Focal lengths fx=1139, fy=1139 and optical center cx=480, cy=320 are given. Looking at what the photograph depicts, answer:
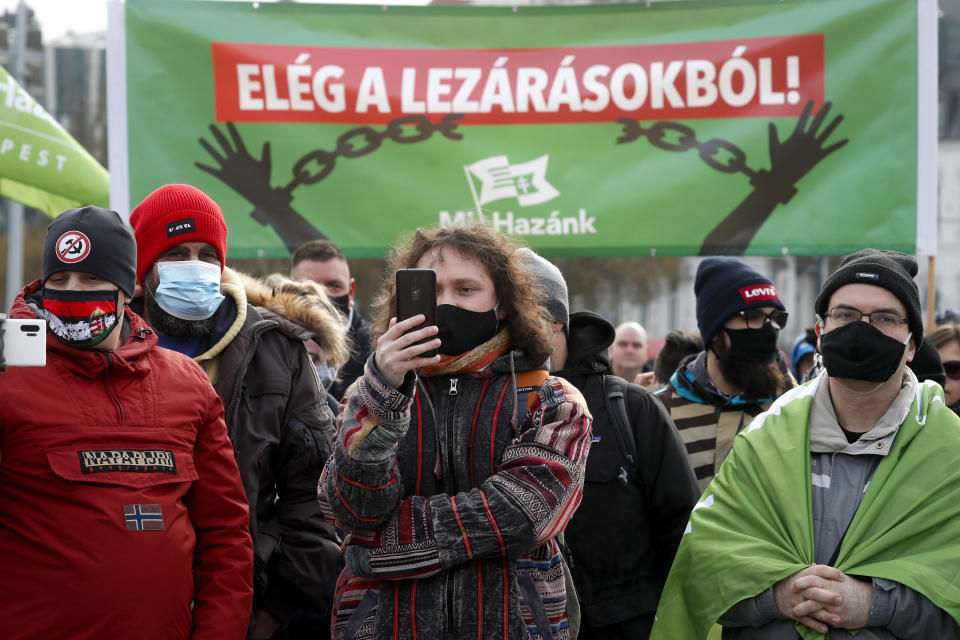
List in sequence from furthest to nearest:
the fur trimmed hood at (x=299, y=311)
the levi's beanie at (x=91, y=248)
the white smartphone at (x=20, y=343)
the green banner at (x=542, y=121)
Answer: the green banner at (x=542, y=121) < the fur trimmed hood at (x=299, y=311) < the levi's beanie at (x=91, y=248) < the white smartphone at (x=20, y=343)

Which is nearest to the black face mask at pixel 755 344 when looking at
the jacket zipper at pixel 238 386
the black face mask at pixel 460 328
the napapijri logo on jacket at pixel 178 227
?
the black face mask at pixel 460 328

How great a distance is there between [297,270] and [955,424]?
3.65m

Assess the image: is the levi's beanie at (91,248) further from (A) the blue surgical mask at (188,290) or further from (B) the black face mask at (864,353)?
(B) the black face mask at (864,353)

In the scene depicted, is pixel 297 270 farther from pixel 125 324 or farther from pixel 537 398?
pixel 537 398

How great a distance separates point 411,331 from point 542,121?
359 cm

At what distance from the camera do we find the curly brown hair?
120 inches

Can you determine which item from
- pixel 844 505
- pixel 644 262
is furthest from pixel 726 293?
pixel 644 262

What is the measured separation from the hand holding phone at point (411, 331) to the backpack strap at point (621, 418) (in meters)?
1.07

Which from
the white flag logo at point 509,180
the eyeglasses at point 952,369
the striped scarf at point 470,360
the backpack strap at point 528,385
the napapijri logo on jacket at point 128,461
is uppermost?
the white flag logo at point 509,180

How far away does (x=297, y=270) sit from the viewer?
19.5 ft

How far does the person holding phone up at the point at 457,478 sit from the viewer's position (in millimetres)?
2754

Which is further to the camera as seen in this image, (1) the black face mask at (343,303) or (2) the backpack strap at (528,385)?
(1) the black face mask at (343,303)

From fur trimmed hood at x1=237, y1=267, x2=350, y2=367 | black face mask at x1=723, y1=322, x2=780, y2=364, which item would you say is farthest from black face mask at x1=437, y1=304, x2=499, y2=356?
black face mask at x1=723, y1=322, x2=780, y2=364

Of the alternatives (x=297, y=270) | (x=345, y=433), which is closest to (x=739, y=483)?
(x=345, y=433)
